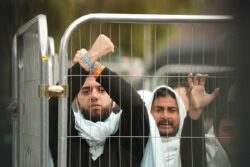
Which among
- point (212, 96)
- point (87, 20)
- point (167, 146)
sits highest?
point (87, 20)

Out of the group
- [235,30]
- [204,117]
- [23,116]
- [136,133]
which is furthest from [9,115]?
[235,30]

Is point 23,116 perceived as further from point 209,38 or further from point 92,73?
point 209,38

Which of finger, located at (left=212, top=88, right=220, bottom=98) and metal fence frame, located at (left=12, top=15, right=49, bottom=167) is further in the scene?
finger, located at (left=212, top=88, right=220, bottom=98)

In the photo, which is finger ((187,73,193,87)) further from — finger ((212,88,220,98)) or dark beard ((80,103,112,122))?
dark beard ((80,103,112,122))

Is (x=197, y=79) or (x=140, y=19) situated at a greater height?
(x=140, y=19)

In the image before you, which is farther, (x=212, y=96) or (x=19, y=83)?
(x=19, y=83)

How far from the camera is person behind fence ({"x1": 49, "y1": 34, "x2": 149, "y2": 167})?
10.3 feet

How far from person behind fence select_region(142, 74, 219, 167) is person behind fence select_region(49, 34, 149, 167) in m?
0.09

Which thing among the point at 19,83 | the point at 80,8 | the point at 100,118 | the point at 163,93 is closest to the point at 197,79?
the point at 163,93

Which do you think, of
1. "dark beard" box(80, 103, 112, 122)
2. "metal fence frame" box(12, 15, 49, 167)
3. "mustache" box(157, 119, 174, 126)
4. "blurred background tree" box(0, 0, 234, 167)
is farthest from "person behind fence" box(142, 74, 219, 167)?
"metal fence frame" box(12, 15, 49, 167)

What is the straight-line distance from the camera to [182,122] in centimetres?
319

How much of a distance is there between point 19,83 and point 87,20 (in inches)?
22.4

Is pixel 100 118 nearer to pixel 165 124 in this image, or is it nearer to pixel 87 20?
pixel 165 124

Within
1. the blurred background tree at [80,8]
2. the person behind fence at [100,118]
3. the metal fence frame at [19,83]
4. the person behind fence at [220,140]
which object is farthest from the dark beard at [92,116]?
the person behind fence at [220,140]
